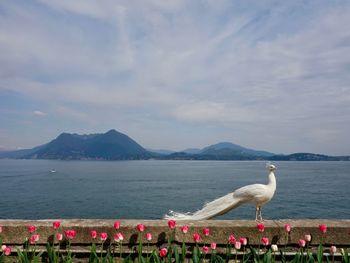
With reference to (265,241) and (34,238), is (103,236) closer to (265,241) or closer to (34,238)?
(34,238)

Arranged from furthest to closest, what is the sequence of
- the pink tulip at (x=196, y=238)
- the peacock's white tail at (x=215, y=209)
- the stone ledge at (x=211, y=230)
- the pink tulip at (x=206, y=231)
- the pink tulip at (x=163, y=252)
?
1. the peacock's white tail at (x=215, y=209)
2. the stone ledge at (x=211, y=230)
3. the pink tulip at (x=206, y=231)
4. the pink tulip at (x=196, y=238)
5. the pink tulip at (x=163, y=252)

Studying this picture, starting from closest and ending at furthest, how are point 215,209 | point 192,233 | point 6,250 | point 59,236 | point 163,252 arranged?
1. point 163,252
2. point 6,250
3. point 59,236
4. point 192,233
5. point 215,209

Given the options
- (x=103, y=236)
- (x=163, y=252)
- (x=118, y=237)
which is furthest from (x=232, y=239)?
(x=103, y=236)

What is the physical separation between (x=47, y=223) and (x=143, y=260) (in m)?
1.51

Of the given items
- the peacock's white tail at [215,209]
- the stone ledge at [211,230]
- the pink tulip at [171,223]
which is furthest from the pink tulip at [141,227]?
the peacock's white tail at [215,209]

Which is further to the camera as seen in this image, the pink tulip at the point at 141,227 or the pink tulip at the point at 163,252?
the pink tulip at the point at 141,227

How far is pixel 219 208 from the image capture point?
5.90 m

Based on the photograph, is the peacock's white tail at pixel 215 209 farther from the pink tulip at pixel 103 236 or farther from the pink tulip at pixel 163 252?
the pink tulip at pixel 103 236

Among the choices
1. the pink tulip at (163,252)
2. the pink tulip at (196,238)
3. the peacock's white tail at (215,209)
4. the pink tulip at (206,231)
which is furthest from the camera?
the peacock's white tail at (215,209)

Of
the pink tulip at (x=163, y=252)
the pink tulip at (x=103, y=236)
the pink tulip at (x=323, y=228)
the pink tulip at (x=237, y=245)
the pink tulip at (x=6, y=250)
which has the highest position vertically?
the pink tulip at (x=323, y=228)

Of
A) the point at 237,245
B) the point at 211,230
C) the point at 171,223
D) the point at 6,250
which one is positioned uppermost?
the point at 171,223

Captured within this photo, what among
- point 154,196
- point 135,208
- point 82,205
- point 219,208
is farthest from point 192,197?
point 219,208

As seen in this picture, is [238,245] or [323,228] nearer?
[238,245]

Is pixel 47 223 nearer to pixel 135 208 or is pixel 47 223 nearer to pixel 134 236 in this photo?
pixel 134 236
